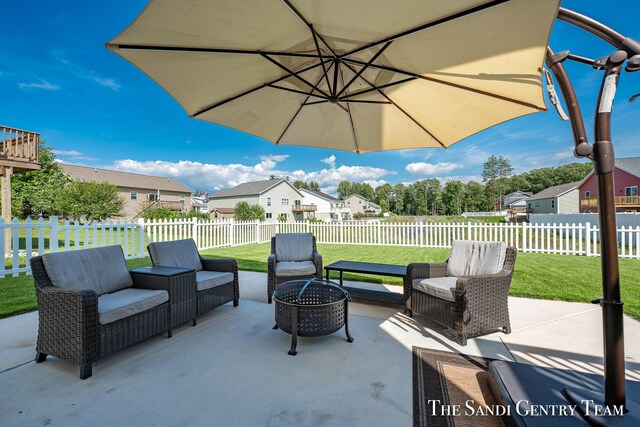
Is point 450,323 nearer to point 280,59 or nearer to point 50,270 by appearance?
point 280,59

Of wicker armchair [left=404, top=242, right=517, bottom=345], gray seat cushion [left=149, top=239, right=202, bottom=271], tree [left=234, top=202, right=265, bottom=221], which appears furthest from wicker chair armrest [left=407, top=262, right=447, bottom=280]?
tree [left=234, top=202, right=265, bottom=221]

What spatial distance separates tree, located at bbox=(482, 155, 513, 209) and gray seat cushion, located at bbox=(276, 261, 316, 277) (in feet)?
203

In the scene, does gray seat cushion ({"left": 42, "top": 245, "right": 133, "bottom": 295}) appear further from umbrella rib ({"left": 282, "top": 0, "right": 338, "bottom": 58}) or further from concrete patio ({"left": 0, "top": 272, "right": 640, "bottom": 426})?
umbrella rib ({"left": 282, "top": 0, "right": 338, "bottom": 58})

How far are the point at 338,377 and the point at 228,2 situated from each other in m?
3.00

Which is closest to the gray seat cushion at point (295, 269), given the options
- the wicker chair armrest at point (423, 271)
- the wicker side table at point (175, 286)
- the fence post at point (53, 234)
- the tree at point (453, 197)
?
the wicker side table at point (175, 286)

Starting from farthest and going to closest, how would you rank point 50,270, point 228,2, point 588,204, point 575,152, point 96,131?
1. point 588,204
2. point 96,131
3. point 50,270
4. point 228,2
5. point 575,152

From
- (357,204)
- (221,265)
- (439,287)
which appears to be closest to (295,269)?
(221,265)

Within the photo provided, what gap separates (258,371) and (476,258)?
9.53 feet

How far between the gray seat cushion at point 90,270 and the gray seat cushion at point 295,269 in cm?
193

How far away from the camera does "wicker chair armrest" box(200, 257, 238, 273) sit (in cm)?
409

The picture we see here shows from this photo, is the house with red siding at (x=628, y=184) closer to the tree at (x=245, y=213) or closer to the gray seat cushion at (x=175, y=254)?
the tree at (x=245, y=213)

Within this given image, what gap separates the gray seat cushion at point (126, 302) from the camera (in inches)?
96.0

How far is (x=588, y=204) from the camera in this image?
25.5m

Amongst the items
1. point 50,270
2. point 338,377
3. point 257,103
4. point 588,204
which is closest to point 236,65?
point 257,103
